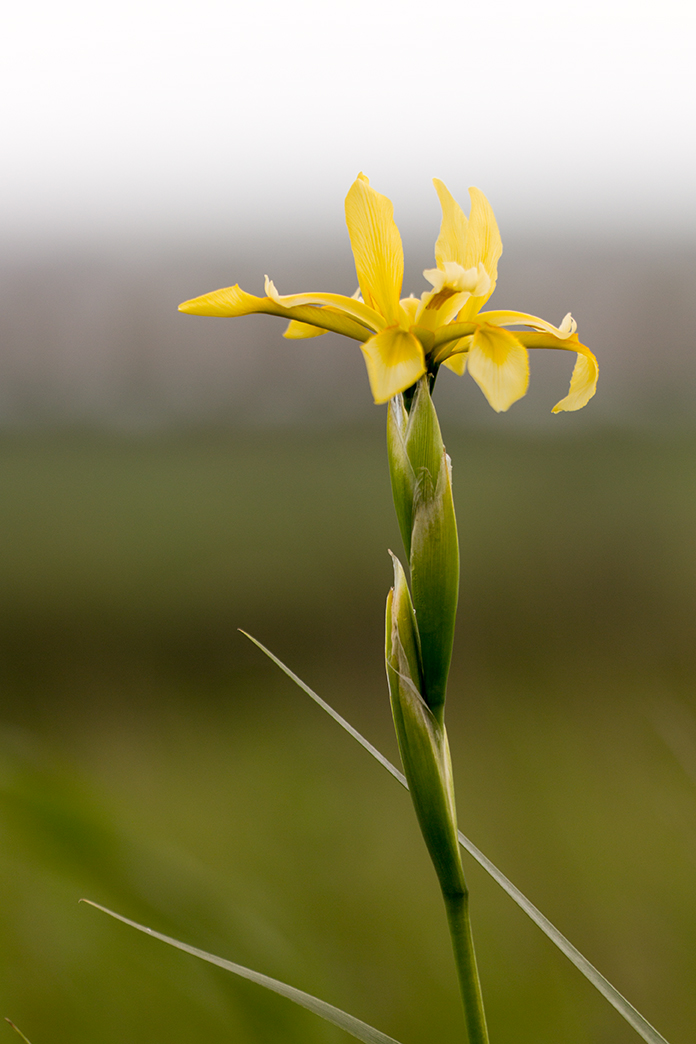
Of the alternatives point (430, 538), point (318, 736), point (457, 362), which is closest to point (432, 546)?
point (430, 538)

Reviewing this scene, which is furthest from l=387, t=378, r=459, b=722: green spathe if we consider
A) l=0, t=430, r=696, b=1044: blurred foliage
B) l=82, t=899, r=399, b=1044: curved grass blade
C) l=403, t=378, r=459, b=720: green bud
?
l=0, t=430, r=696, b=1044: blurred foliage

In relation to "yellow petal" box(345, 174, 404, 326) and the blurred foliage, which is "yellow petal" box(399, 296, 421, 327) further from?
the blurred foliage

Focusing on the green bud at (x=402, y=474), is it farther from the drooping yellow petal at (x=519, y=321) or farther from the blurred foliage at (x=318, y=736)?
the blurred foliage at (x=318, y=736)

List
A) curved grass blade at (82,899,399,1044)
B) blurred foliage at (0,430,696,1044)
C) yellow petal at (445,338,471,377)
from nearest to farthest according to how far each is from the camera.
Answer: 1. curved grass blade at (82,899,399,1044)
2. yellow petal at (445,338,471,377)
3. blurred foliage at (0,430,696,1044)

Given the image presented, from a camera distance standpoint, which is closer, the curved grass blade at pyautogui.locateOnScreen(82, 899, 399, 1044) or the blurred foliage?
the curved grass blade at pyautogui.locateOnScreen(82, 899, 399, 1044)

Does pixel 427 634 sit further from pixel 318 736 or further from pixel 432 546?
pixel 318 736

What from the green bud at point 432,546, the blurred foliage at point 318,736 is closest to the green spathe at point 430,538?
the green bud at point 432,546
